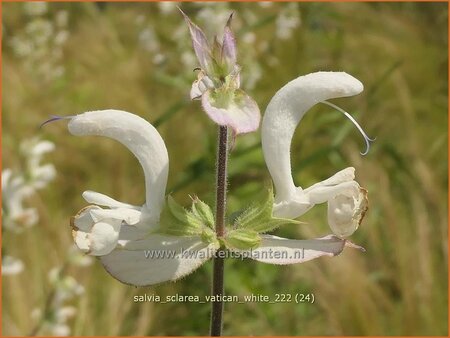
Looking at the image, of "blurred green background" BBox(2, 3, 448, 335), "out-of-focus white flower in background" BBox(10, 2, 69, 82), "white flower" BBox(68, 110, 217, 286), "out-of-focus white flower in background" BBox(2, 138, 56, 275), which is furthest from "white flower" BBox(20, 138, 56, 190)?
"out-of-focus white flower in background" BBox(10, 2, 69, 82)

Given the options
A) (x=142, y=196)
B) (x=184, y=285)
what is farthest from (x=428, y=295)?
(x=142, y=196)

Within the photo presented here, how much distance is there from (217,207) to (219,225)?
0.02 metres

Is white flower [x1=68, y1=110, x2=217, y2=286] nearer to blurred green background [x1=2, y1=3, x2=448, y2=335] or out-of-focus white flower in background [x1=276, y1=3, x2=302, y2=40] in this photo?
blurred green background [x1=2, y1=3, x2=448, y2=335]

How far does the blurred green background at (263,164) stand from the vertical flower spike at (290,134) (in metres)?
0.19

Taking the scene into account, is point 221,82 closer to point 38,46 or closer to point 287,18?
point 287,18

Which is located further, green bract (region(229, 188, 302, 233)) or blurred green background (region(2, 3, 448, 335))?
blurred green background (region(2, 3, 448, 335))

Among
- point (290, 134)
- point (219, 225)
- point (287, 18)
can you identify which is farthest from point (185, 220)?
point (287, 18)

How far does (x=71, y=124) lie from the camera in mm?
592

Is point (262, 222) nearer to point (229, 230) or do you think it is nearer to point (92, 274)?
point (229, 230)

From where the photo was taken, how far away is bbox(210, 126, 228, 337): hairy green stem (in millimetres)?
535

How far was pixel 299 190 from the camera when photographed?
0.63m

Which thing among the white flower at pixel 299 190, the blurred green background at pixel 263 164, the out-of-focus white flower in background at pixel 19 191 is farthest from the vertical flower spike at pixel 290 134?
the out-of-focus white flower in background at pixel 19 191

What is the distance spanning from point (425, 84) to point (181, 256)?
6.47 ft

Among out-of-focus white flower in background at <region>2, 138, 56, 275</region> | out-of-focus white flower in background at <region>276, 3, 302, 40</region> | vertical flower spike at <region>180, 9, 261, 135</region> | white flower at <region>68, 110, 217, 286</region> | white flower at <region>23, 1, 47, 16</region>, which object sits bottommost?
white flower at <region>23, 1, 47, 16</region>
